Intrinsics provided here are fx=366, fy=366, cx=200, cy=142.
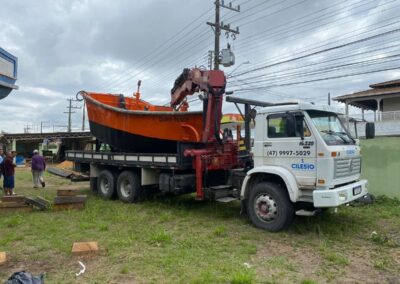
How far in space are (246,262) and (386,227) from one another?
146 inches

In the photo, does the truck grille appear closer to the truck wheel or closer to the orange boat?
the orange boat

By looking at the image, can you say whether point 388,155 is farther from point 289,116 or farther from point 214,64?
point 214,64

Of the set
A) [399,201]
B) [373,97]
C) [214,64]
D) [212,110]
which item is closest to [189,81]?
[212,110]

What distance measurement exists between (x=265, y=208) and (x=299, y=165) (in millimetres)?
1069

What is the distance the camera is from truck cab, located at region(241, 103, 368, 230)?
6.31m

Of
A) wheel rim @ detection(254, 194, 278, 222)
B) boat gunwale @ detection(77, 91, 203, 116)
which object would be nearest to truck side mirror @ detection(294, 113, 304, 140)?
wheel rim @ detection(254, 194, 278, 222)

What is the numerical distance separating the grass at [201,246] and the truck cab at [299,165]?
512 millimetres

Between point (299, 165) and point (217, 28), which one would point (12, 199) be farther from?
point (217, 28)

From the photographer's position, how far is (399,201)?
9.43 meters

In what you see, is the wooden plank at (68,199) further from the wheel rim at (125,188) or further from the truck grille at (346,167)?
the truck grille at (346,167)

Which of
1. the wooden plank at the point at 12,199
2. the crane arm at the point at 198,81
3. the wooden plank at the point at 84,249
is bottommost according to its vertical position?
the wooden plank at the point at 84,249

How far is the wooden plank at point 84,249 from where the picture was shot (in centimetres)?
537

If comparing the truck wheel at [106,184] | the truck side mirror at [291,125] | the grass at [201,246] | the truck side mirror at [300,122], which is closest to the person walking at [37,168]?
the truck wheel at [106,184]

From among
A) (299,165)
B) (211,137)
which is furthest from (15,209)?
(299,165)
